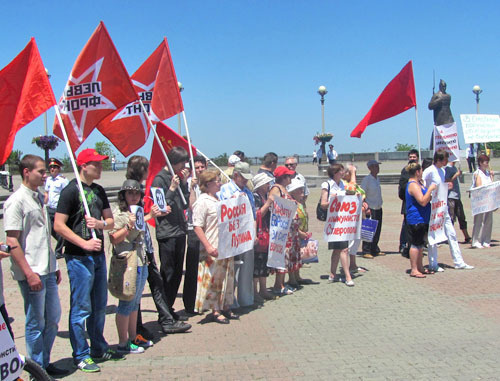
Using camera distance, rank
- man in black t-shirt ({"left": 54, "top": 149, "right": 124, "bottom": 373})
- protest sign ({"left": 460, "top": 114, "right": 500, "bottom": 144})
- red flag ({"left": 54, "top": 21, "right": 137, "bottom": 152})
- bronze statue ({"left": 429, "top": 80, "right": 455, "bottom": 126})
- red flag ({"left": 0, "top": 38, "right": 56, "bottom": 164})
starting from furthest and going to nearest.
→ 1. bronze statue ({"left": 429, "top": 80, "right": 455, "bottom": 126})
2. protest sign ({"left": 460, "top": 114, "right": 500, "bottom": 144})
3. red flag ({"left": 54, "top": 21, "right": 137, "bottom": 152})
4. red flag ({"left": 0, "top": 38, "right": 56, "bottom": 164})
5. man in black t-shirt ({"left": 54, "top": 149, "right": 124, "bottom": 373})

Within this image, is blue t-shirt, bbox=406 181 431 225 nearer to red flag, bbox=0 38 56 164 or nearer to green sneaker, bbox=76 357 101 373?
green sneaker, bbox=76 357 101 373

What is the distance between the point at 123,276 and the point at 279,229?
266cm

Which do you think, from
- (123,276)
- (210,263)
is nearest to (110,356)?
(123,276)

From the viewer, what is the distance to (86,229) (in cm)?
456

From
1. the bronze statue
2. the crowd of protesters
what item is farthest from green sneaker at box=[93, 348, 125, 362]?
→ the bronze statue

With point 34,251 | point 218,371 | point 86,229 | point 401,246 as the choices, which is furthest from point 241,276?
Result: point 401,246

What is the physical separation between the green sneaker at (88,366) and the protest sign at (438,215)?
565cm

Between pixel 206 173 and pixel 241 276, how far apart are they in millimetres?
1546

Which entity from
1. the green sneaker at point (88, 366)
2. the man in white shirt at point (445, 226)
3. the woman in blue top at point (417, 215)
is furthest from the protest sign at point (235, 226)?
the man in white shirt at point (445, 226)

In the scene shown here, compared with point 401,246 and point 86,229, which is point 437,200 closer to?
point 401,246

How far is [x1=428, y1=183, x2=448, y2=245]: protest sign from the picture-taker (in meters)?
8.17

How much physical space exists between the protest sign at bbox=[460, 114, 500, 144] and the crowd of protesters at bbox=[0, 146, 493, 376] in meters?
4.92

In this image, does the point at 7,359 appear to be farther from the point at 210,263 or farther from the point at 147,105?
the point at 147,105

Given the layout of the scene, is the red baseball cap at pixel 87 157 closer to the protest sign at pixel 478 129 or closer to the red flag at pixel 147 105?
the red flag at pixel 147 105
